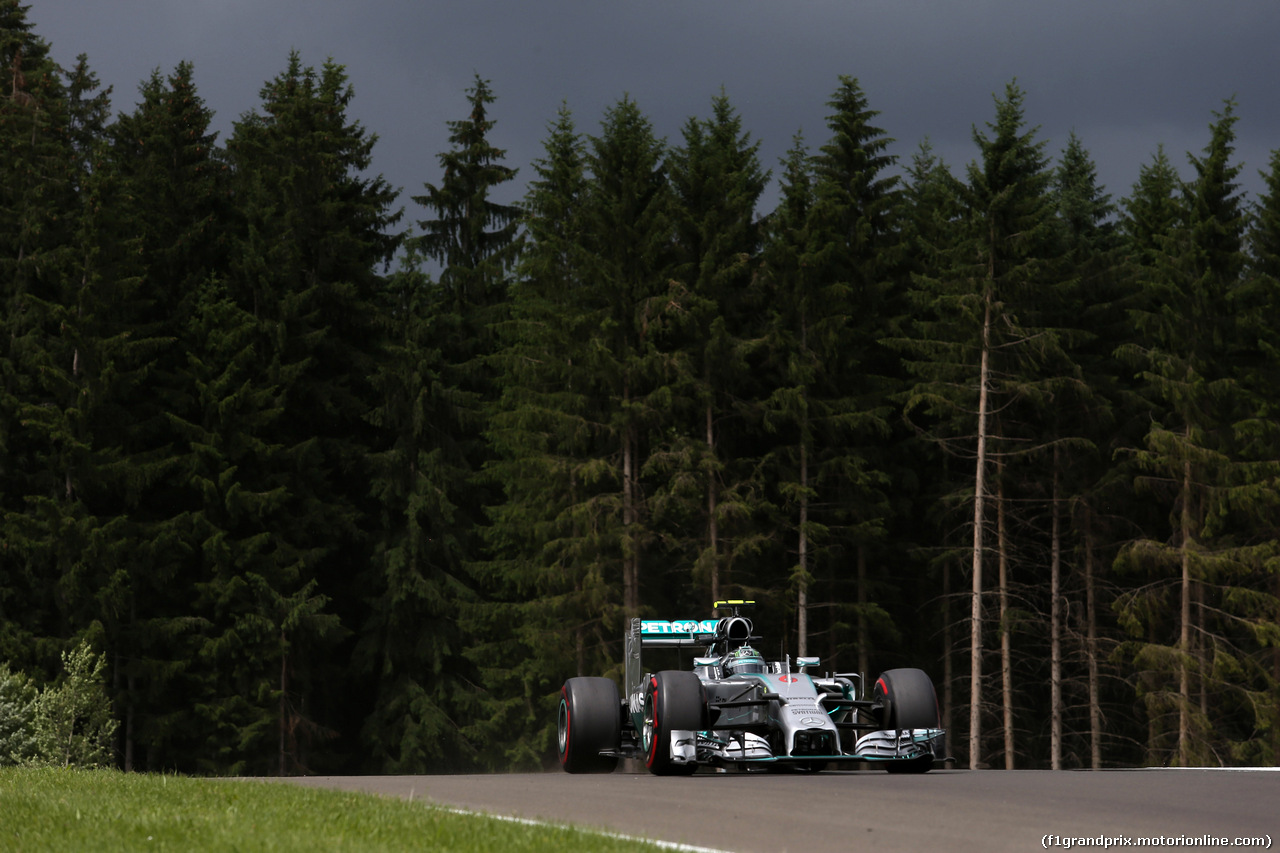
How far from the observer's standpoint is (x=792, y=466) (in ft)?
127

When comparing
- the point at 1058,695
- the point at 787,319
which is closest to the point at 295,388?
the point at 787,319

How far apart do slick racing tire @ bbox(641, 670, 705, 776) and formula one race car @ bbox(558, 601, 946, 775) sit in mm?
11

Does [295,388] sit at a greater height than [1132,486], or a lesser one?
greater

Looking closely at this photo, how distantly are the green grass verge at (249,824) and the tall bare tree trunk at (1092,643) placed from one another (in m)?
29.4

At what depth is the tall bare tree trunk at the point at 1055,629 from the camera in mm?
36719

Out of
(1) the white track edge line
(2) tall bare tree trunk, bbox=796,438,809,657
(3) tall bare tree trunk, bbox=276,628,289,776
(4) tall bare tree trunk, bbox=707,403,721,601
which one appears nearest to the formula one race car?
(1) the white track edge line

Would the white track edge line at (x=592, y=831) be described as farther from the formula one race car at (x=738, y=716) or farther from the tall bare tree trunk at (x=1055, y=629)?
the tall bare tree trunk at (x=1055, y=629)

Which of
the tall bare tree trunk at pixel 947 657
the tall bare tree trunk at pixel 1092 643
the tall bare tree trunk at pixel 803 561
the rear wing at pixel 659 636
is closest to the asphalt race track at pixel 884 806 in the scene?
the rear wing at pixel 659 636

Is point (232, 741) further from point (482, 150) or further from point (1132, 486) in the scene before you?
point (1132, 486)

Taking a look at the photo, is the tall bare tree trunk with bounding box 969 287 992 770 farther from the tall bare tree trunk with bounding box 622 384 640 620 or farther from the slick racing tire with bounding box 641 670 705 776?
the slick racing tire with bounding box 641 670 705 776

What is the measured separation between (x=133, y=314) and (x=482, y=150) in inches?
511

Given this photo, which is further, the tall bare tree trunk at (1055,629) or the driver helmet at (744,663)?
the tall bare tree trunk at (1055,629)

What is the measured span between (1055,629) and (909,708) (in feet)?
72.3

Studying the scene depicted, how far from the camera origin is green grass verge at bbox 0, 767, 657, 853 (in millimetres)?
8578
